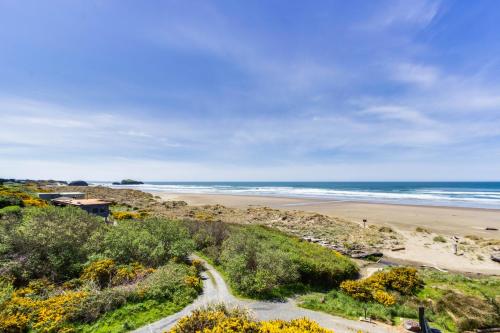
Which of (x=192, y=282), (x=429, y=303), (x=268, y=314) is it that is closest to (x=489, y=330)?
(x=429, y=303)

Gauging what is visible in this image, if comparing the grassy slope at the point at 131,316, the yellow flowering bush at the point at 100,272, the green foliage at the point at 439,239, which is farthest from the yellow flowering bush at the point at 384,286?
the green foliage at the point at 439,239

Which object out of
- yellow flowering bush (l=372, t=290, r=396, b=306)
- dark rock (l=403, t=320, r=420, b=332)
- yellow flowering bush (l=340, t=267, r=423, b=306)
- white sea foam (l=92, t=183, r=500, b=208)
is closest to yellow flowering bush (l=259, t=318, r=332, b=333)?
dark rock (l=403, t=320, r=420, b=332)

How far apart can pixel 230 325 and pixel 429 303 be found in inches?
494

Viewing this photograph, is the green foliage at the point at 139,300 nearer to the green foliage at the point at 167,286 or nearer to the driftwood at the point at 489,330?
the green foliage at the point at 167,286

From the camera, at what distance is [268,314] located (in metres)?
11.3

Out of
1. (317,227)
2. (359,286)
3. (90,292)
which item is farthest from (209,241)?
(317,227)

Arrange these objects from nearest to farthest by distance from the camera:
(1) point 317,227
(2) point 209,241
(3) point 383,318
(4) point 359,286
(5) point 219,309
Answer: (5) point 219,309 → (3) point 383,318 → (4) point 359,286 → (2) point 209,241 → (1) point 317,227

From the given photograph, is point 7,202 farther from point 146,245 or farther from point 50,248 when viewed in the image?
point 146,245

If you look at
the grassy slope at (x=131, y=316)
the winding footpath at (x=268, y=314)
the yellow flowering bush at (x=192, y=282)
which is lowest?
the winding footpath at (x=268, y=314)

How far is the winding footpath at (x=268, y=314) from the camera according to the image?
33.0 feet

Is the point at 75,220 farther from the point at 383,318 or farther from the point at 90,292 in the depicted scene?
the point at 383,318

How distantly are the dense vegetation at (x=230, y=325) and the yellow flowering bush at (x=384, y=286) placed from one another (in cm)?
678

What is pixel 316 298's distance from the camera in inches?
508

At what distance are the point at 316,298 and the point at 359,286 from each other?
324 cm
